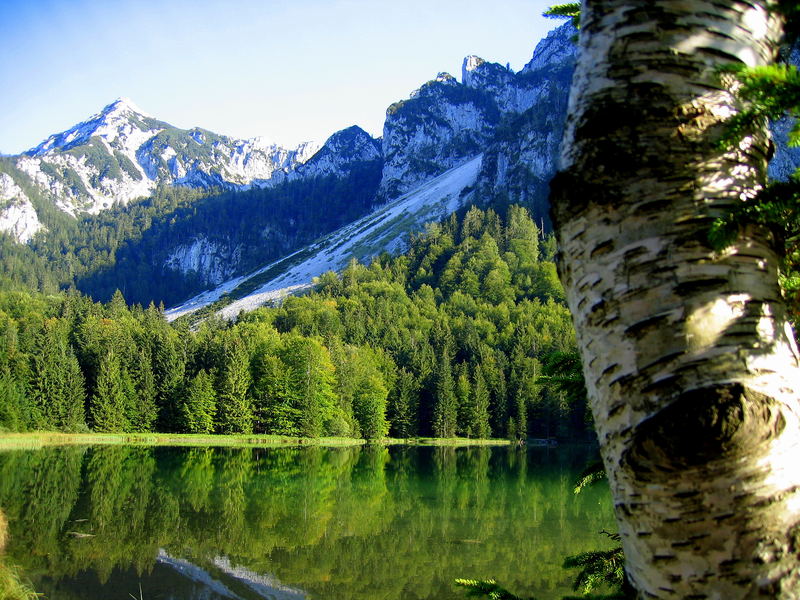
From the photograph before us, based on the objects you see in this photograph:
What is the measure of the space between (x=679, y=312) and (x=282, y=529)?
2585 cm

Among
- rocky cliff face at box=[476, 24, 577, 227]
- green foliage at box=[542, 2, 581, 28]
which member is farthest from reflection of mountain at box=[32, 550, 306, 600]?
rocky cliff face at box=[476, 24, 577, 227]

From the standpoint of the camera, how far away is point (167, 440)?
217 ft

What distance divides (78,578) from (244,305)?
461 feet

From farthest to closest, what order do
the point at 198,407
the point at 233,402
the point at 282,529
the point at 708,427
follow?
the point at 233,402 < the point at 198,407 < the point at 282,529 < the point at 708,427

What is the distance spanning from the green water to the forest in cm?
2252

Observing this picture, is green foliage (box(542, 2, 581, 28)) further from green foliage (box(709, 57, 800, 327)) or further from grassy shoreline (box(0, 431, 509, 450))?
grassy shoreline (box(0, 431, 509, 450))

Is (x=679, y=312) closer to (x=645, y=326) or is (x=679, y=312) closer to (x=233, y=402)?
(x=645, y=326)

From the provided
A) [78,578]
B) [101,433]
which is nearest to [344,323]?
[101,433]

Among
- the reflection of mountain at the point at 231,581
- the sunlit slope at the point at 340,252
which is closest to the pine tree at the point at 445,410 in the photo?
the reflection of mountain at the point at 231,581

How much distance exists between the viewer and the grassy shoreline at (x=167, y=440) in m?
57.3

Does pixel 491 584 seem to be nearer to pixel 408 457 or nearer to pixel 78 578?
pixel 78 578

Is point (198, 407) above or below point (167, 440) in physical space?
above

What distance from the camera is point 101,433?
66.1 meters

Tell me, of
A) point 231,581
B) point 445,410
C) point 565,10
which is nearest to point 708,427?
point 565,10
